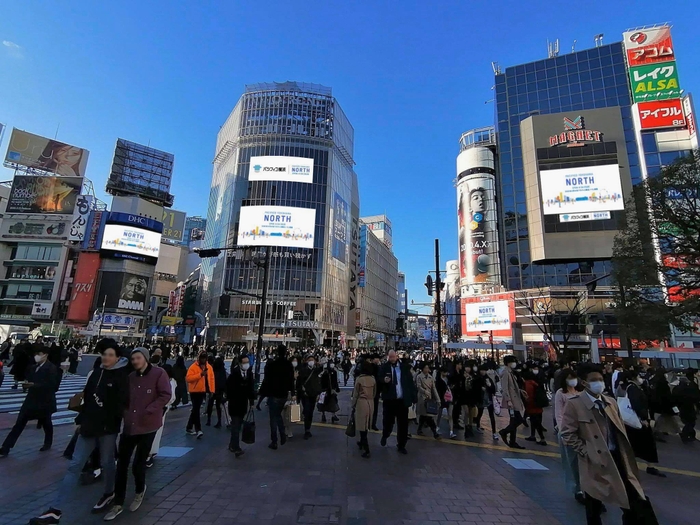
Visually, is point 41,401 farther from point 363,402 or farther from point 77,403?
point 363,402

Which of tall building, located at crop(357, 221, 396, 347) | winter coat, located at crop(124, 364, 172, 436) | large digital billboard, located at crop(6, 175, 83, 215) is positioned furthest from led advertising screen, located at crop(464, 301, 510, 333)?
large digital billboard, located at crop(6, 175, 83, 215)

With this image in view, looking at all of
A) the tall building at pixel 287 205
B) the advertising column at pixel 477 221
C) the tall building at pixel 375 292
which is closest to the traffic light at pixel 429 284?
the tall building at pixel 287 205

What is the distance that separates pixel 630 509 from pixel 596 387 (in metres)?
1.07

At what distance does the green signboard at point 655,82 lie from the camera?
147ft

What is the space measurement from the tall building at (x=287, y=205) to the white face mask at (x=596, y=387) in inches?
2083

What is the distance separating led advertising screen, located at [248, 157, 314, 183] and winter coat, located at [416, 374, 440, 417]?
48.0 metres

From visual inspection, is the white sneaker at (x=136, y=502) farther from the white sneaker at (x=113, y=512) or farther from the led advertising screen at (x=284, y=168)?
the led advertising screen at (x=284, y=168)

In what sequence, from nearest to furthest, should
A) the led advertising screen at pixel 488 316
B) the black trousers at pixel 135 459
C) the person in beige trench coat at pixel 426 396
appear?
1. the black trousers at pixel 135 459
2. the person in beige trench coat at pixel 426 396
3. the led advertising screen at pixel 488 316

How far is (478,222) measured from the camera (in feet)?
191

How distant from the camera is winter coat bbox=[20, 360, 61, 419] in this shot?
6.12m

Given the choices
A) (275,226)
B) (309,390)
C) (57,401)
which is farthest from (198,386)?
(275,226)

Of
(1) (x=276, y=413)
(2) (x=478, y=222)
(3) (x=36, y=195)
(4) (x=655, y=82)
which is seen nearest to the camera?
(1) (x=276, y=413)

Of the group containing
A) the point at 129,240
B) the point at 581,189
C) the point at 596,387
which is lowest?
the point at 596,387

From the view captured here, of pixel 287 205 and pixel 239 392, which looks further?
pixel 287 205
